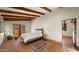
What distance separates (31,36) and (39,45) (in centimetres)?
20

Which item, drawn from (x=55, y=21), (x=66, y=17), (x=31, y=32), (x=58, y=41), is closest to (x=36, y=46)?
(x=31, y=32)

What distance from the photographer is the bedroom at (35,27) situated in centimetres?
193

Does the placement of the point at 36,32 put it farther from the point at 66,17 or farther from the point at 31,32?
the point at 66,17

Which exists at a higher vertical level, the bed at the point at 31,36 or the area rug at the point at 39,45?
the bed at the point at 31,36

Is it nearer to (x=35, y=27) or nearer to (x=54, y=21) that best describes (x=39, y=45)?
(x=35, y=27)

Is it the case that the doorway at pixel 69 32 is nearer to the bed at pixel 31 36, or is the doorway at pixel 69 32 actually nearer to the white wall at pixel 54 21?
the white wall at pixel 54 21

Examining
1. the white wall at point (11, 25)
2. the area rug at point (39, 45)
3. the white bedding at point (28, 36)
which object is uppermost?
the white wall at point (11, 25)

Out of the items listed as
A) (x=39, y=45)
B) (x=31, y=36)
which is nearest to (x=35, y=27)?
(x=31, y=36)

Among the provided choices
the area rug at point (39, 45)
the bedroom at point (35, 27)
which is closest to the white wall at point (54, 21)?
the bedroom at point (35, 27)

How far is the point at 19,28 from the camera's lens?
202 cm

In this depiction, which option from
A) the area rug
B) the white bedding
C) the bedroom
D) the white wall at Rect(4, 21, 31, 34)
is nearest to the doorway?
the bedroom
